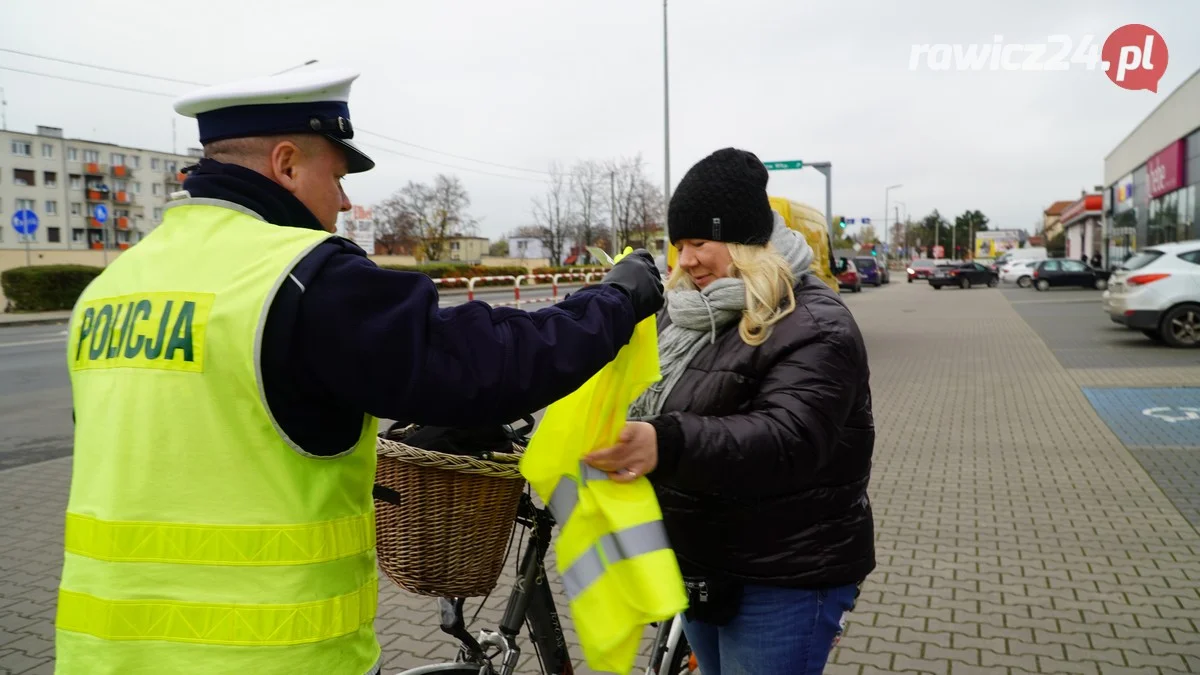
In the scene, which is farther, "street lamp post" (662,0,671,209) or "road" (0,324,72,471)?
"street lamp post" (662,0,671,209)

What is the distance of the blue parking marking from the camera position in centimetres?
856

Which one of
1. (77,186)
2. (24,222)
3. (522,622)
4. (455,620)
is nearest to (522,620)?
(522,622)

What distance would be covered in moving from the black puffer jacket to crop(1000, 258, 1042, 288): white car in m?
49.4

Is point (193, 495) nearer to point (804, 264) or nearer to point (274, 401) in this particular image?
point (274, 401)

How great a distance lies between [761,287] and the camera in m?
2.26

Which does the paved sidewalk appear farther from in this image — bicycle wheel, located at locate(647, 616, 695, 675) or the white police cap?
the white police cap

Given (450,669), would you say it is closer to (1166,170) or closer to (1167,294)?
(1167,294)

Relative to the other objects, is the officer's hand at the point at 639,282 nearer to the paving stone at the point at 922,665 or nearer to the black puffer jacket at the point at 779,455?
the black puffer jacket at the point at 779,455

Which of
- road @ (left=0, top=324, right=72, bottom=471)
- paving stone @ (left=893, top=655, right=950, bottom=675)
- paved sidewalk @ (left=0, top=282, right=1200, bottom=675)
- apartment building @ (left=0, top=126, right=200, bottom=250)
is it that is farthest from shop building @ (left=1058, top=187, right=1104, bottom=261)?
apartment building @ (left=0, top=126, right=200, bottom=250)

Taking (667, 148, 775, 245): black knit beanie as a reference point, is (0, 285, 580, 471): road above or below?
below

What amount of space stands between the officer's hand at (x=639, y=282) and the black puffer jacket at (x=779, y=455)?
0.95 feet

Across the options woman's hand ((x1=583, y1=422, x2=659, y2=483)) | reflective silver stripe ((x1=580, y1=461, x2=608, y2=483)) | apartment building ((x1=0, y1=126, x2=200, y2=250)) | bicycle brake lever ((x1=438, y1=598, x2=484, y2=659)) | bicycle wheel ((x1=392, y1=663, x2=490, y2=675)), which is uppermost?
apartment building ((x1=0, y1=126, x2=200, y2=250))

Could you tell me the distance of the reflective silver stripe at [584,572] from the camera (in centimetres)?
183

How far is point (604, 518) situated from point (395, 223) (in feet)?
227
